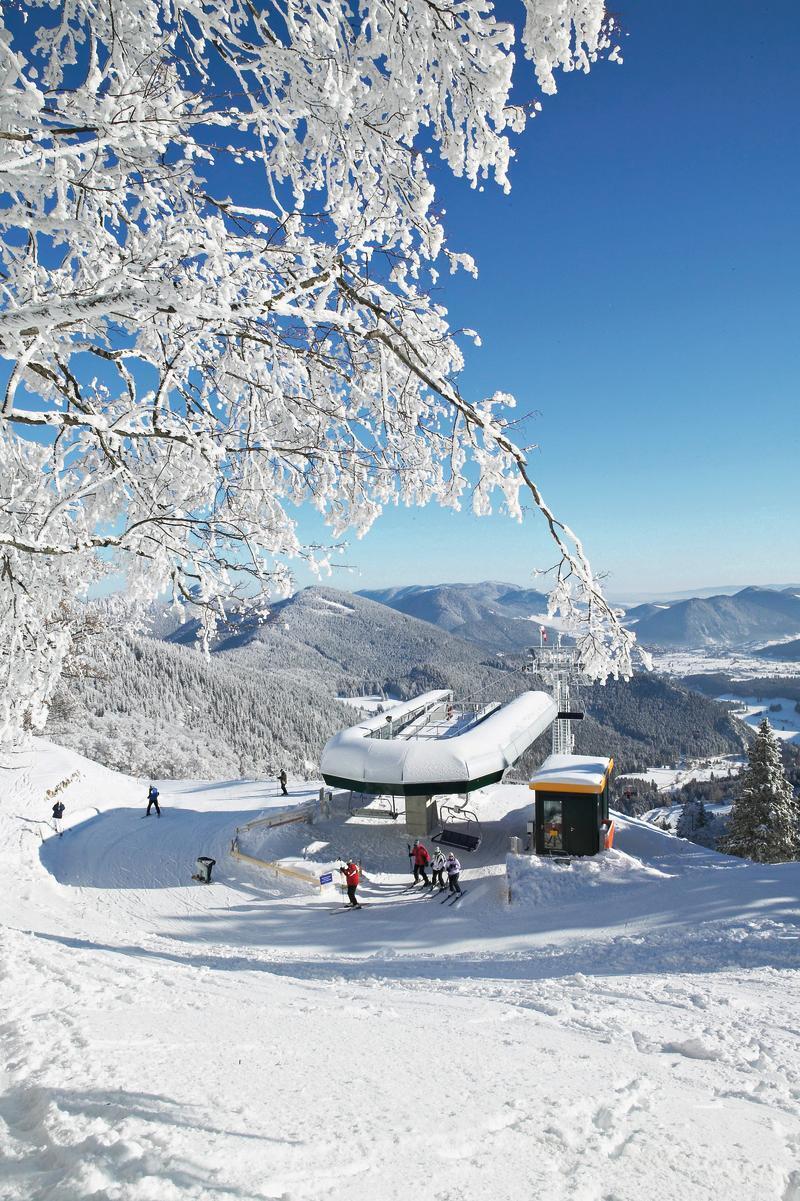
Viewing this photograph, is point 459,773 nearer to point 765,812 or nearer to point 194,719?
point 765,812

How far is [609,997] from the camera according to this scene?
6312mm

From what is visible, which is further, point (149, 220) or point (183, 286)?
point (149, 220)

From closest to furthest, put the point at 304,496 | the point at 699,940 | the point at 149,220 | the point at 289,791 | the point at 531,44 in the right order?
1. the point at 531,44
2. the point at 149,220
3. the point at 304,496
4. the point at 699,940
5. the point at 289,791

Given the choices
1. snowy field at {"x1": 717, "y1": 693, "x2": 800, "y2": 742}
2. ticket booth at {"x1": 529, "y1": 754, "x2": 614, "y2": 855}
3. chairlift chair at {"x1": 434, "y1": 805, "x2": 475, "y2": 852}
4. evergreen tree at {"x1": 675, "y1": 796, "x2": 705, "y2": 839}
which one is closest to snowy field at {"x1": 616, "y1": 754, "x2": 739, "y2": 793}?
snowy field at {"x1": 717, "y1": 693, "x2": 800, "y2": 742}

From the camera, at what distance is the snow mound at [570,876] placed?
1219cm

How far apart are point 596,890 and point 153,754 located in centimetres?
6872

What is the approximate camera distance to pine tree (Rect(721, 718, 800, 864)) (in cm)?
2305

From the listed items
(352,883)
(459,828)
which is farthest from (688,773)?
(352,883)

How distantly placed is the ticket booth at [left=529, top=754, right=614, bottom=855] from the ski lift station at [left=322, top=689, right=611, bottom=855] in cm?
2

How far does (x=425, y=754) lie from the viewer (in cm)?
1555

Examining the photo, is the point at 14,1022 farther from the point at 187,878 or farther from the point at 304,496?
the point at 187,878

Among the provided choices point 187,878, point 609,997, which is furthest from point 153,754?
point 609,997

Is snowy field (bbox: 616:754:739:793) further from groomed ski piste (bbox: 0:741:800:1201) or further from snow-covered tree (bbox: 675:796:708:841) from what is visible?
groomed ski piste (bbox: 0:741:800:1201)

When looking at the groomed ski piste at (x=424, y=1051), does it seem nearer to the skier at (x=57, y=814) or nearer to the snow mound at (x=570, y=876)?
the snow mound at (x=570, y=876)
